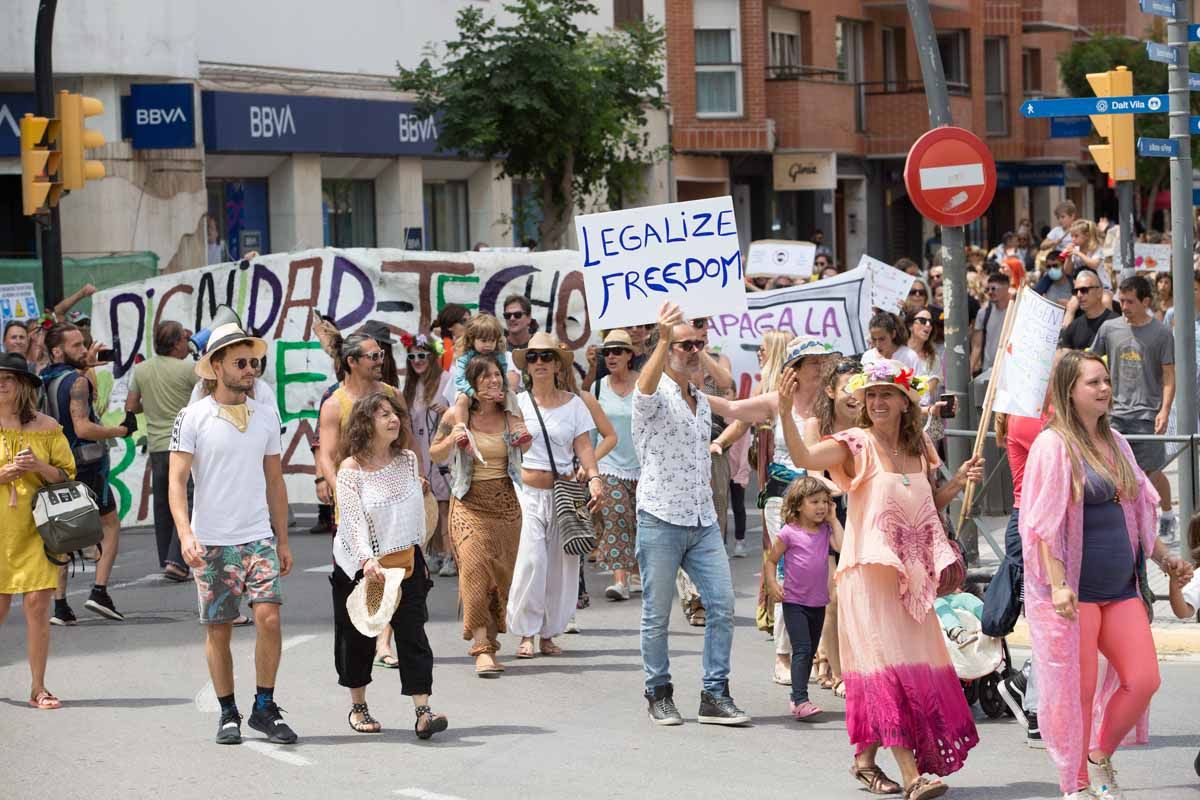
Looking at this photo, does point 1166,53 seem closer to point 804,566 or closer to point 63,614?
point 804,566

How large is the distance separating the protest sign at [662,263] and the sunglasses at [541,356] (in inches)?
52.2

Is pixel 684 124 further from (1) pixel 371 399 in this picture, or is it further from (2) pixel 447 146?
(1) pixel 371 399

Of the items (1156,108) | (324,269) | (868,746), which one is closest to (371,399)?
(868,746)

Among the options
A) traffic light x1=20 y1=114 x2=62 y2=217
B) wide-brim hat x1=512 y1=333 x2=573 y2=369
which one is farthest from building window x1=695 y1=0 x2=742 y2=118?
wide-brim hat x1=512 y1=333 x2=573 y2=369

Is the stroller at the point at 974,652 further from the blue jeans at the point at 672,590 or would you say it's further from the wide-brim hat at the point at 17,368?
the wide-brim hat at the point at 17,368

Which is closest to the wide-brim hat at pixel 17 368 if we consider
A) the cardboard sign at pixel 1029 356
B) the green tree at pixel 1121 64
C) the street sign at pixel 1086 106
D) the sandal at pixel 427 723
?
the sandal at pixel 427 723

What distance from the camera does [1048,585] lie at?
276 inches

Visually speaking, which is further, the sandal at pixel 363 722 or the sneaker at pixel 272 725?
the sandal at pixel 363 722

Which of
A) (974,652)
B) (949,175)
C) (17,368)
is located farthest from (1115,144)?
(17,368)

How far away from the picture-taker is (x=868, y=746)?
738 cm

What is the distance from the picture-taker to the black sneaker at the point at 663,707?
28.5 ft

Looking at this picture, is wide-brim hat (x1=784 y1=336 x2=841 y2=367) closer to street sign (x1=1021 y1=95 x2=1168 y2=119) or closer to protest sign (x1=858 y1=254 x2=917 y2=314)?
street sign (x1=1021 y1=95 x2=1168 y2=119)

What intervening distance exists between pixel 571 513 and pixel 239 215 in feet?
54.4

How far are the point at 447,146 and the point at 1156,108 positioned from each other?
47.0ft
